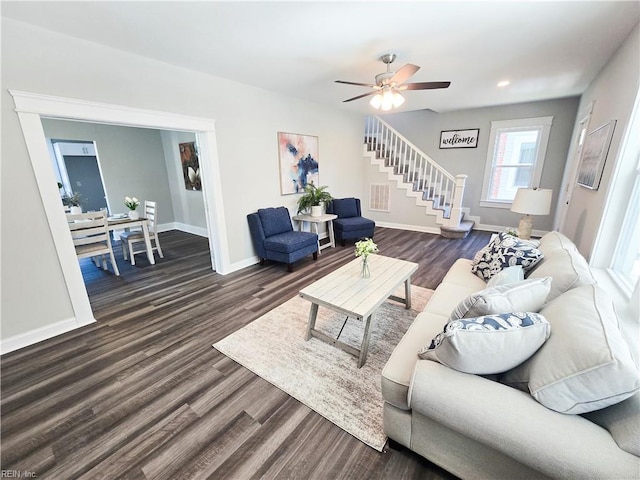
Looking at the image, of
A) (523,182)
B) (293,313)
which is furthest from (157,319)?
(523,182)

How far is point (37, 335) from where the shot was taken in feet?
7.85

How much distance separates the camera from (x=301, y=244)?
3895mm

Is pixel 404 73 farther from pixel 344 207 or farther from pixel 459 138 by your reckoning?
pixel 459 138

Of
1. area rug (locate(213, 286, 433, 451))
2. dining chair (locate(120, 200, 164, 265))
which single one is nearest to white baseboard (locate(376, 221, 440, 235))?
area rug (locate(213, 286, 433, 451))

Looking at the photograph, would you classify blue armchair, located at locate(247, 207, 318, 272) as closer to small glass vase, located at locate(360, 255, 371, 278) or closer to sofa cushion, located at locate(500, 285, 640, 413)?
small glass vase, located at locate(360, 255, 371, 278)

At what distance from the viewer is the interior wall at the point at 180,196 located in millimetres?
5863

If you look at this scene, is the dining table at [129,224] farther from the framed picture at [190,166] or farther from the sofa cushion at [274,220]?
the sofa cushion at [274,220]

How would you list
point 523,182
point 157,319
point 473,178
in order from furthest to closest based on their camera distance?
point 473,178 < point 523,182 < point 157,319

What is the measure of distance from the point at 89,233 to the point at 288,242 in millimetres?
2649

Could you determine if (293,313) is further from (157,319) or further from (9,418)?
(9,418)

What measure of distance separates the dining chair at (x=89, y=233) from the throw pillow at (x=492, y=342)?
4.30m

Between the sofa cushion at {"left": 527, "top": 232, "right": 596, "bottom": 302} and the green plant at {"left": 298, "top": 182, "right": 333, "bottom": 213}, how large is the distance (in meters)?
3.32

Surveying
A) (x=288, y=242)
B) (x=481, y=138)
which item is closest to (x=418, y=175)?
(x=481, y=138)

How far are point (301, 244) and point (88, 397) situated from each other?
2.68 metres
